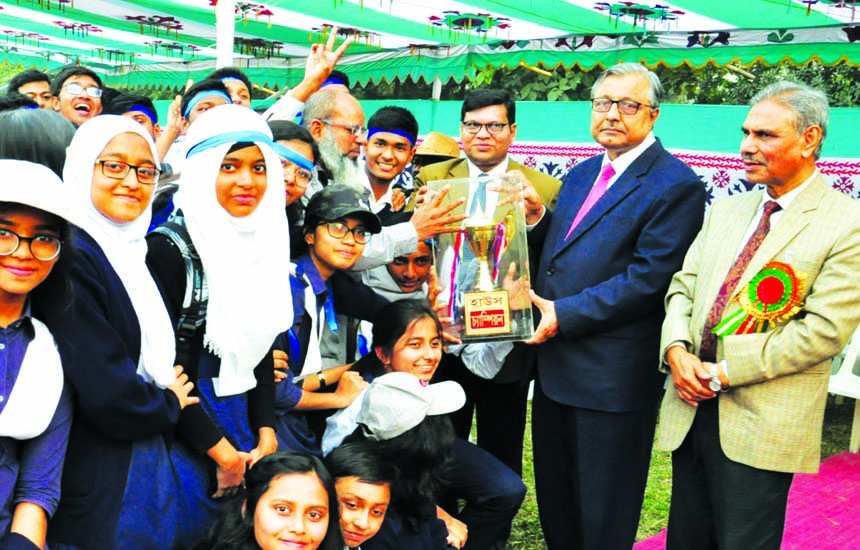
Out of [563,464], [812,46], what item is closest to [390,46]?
[812,46]

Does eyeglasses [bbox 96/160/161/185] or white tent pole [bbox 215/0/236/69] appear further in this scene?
white tent pole [bbox 215/0/236/69]

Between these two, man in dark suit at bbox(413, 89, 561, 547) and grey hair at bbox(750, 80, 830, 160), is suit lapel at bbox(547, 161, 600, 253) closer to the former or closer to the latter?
man in dark suit at bbox(413, 89, 561, 547)

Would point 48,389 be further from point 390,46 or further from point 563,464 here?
point 390,46

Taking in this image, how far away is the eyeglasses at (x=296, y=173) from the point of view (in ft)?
9.95

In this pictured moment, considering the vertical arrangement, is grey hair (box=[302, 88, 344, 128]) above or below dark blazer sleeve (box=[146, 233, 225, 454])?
above

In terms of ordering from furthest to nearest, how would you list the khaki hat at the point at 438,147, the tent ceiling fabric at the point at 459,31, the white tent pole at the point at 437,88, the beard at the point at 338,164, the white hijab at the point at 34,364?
the white tent pole at the point at 437,88
the tent ceiling fabric at the point at 459,31
the khaki hat at the point at 438,147
the beard at the point at 338,164
the white hijab at the point at 34,364

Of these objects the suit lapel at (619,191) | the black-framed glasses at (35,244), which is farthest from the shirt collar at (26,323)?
the suit lapel at (619,191)

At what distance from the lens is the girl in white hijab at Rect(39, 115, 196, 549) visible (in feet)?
6.07

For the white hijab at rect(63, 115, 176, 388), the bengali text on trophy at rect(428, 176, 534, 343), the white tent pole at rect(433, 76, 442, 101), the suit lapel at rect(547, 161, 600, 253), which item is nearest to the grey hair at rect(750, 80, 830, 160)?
the suit lapel at rect(547, 161, 600, 253)

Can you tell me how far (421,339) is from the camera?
315cm

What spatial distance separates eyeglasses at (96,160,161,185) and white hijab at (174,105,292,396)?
8.2 inches

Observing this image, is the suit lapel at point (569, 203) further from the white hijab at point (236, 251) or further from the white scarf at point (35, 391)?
the white scarf at point (35, 391)

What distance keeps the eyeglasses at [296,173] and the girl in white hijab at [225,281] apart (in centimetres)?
57

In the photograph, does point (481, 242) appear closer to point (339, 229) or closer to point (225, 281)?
point (339, 229)
